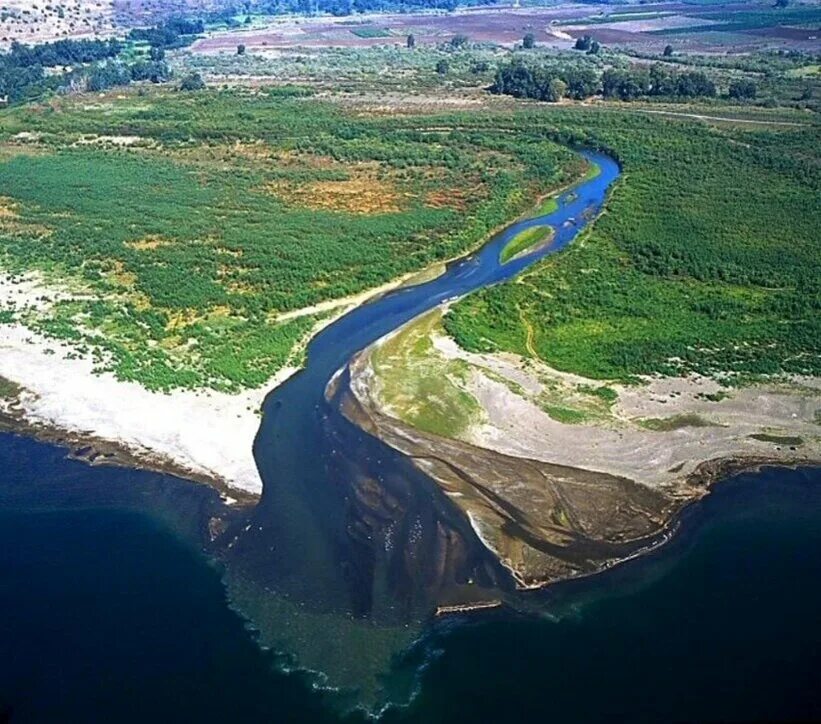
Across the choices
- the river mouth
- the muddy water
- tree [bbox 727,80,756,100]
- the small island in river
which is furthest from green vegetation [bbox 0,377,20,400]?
tree [bbox 727,80,756,100]

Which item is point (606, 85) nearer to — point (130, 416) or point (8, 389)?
point (130, 416)

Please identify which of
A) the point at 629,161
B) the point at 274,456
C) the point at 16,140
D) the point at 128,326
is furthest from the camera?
the point at 16,140

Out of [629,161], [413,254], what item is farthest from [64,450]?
[629,161]

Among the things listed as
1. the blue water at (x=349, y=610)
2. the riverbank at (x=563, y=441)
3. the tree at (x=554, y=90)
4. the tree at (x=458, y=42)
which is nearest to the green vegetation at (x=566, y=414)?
the riverbank at (x=563, y=441)

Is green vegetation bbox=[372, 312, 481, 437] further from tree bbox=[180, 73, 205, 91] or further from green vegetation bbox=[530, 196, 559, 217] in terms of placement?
tree bbox=[180, 73, 205, 91]

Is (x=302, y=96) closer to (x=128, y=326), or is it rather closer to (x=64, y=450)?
(x=128, y=326)

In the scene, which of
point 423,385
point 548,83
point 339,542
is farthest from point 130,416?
point 548,83

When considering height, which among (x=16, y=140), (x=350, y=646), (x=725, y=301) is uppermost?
(x=16, y=140)
